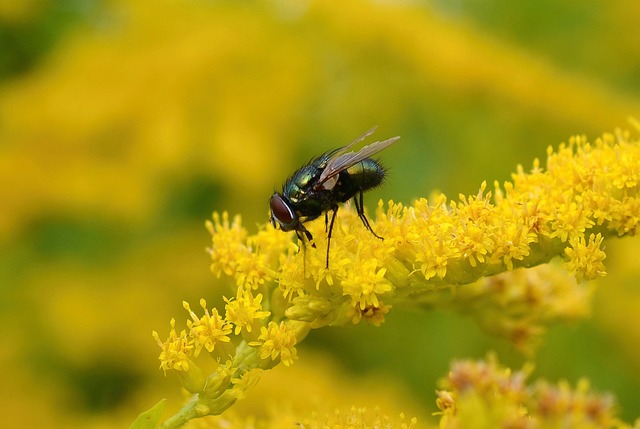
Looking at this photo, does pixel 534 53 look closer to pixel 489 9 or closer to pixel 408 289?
pixel 489 9

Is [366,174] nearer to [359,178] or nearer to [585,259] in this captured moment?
[359,178]

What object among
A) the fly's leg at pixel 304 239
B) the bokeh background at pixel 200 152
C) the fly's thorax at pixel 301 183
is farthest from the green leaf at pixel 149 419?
the bokeh background at pixel 200 152

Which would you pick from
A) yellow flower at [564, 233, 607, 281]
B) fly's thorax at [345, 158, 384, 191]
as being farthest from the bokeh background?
yellow flower at [564, 233, 607, 281]

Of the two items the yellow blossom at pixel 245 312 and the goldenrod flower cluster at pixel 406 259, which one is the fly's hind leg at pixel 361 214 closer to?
the goldenrod flower cluster at pixel 406 259

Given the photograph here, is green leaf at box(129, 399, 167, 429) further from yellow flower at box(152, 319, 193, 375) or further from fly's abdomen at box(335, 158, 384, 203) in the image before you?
fly's abdomen at box(335, 158, 384, 203)

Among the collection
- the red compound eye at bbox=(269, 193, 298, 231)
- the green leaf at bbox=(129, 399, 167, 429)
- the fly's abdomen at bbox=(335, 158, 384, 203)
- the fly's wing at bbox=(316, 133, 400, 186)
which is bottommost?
the green leaf at bbox=(129, 399, 167, 429)

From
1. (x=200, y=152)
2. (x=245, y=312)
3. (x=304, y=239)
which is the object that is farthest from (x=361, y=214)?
(x=200, y=152)
